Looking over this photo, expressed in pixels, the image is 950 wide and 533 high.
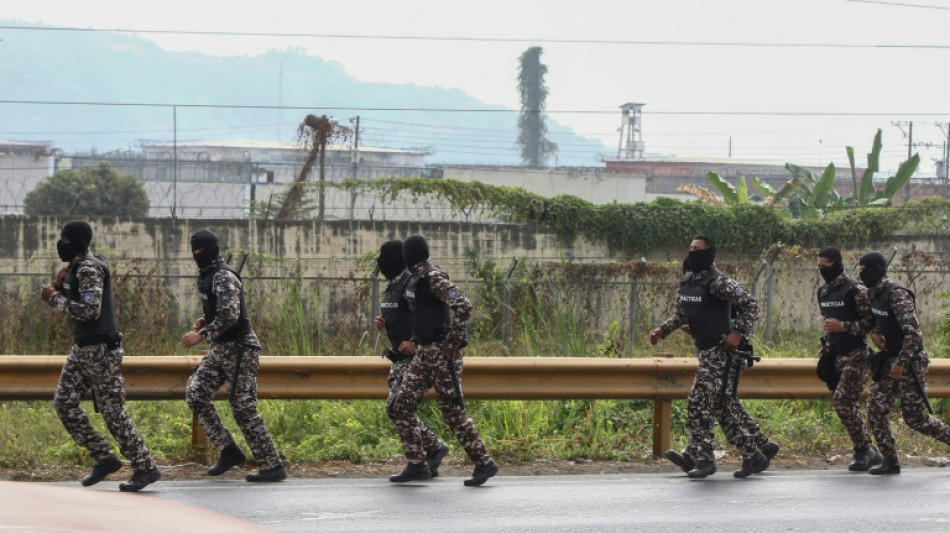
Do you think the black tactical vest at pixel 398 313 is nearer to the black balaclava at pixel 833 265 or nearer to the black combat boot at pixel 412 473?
the black combat boot at pixel 412 473

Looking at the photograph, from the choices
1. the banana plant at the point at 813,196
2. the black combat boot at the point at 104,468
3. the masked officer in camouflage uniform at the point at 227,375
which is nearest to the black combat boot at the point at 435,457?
the masked officer in camouflage uniform at the point at 227,375

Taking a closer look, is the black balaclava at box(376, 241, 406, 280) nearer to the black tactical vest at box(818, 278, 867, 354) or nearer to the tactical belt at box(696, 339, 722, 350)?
the tactical belt at box(696, 339, 722, 350)

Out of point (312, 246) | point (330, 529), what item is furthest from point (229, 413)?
point (312, 246)

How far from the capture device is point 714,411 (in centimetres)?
958

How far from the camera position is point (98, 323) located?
873cm

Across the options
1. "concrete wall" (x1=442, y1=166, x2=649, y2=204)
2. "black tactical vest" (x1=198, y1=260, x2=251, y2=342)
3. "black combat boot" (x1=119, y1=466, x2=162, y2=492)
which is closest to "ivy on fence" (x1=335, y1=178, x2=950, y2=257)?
"black tactical vest" (x1=198, y1=260, x2=251, y2=342)

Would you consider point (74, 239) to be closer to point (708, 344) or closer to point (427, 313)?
point (427, 313)

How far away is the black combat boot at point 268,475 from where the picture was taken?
29.7 feet

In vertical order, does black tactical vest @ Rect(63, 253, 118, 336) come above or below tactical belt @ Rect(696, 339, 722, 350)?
above

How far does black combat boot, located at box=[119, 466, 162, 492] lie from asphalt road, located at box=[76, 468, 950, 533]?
0.07 m

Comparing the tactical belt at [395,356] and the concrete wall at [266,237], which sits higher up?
the concrete wall at [266,237]

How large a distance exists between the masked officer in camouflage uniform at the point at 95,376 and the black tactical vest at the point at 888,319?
543 centimetres

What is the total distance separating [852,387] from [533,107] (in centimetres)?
12045

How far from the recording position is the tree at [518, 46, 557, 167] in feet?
419
